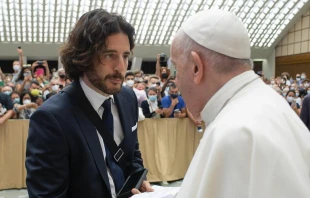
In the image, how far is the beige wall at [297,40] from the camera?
77.5ft

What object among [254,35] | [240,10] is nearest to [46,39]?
[240,10]

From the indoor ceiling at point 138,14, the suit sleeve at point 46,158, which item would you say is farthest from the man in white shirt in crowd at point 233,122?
the indoor ceiling at point 138,14

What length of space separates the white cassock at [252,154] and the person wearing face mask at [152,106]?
482 centimetres

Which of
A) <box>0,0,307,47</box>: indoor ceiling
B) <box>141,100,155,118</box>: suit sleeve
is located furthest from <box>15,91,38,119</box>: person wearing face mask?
<box>0,0,307,47</box>: indoor ceiling

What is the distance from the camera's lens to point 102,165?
160 cm

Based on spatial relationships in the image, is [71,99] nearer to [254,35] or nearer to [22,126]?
[22,126]

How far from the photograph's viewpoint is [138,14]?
2570 cm

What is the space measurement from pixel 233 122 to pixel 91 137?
0.84 metres

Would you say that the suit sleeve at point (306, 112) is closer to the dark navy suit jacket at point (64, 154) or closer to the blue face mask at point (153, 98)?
the blue face mask at point (153, 98)

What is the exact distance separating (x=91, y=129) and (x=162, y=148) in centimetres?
439

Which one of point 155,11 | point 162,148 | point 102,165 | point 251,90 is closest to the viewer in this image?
point 251,90

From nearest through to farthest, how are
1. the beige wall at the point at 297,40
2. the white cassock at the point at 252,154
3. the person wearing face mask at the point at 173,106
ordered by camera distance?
the white cassock at the point at 252,154 → the person wearing face mask at the point at 173,106 → the beige wall at the point at 297,40

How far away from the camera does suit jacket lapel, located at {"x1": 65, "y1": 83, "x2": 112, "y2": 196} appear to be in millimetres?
1591

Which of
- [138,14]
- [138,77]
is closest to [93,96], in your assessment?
[138,77]
